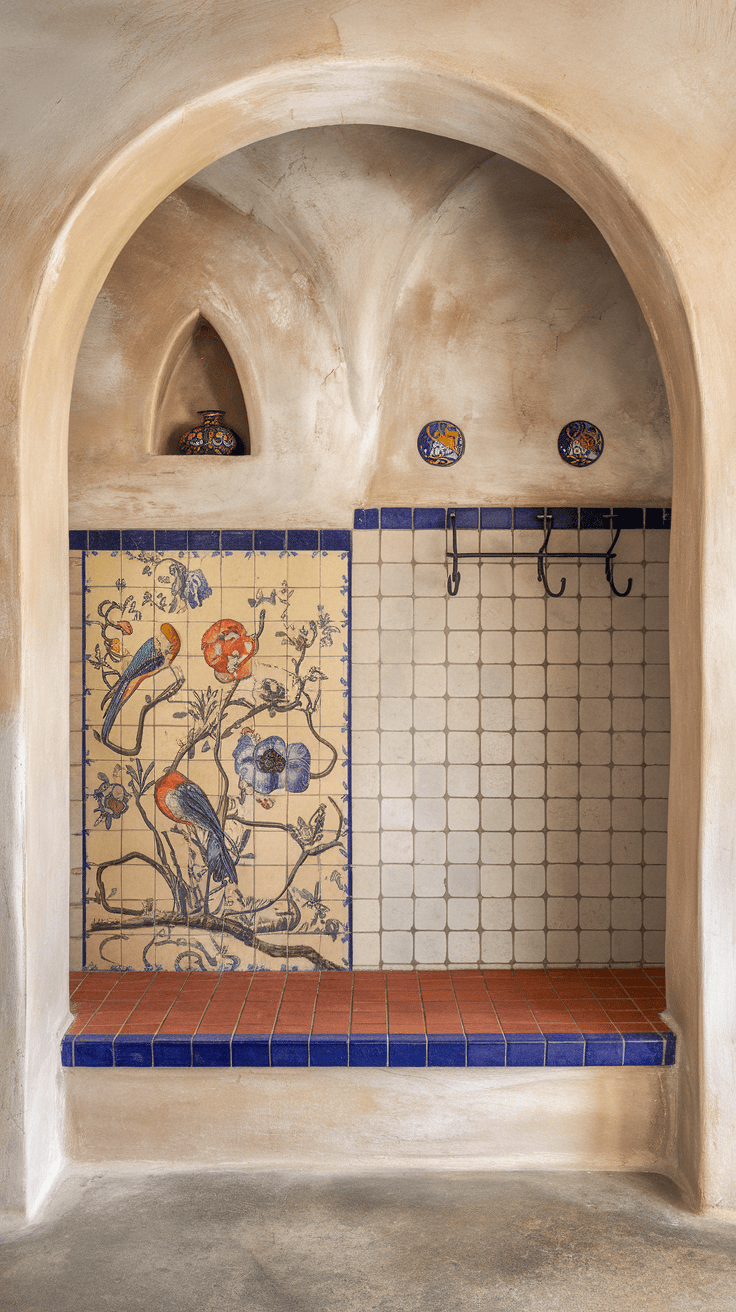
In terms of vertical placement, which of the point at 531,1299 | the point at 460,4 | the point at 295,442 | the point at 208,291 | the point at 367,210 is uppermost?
the point at 460,4

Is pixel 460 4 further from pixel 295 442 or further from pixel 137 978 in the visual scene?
pixel 137 978

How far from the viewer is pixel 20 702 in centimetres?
220

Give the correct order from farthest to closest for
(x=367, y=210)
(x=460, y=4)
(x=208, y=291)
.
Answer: (x=208, y=291) < (x=367, y=210) < (x=460, y=4)

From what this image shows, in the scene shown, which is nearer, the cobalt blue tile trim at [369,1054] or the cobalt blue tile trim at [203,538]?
the cobalt blue tile trim at [369,1054]

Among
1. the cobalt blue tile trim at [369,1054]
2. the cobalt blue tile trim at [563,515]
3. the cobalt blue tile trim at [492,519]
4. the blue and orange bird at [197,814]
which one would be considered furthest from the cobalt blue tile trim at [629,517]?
the cobalt blue tile trim at [369,1054]

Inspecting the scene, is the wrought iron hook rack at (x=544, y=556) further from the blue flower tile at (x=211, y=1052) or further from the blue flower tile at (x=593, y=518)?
the blue flower tile at (x=211, y=1052)

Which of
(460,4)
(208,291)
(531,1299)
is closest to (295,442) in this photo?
(208,291)

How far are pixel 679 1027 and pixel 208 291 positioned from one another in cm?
264

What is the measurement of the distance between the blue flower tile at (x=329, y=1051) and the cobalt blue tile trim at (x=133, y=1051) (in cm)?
44

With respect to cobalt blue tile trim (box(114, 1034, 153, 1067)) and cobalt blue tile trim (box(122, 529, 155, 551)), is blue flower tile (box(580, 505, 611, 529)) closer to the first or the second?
cobalt blue tile trim (box(122, 529, 155, 551))

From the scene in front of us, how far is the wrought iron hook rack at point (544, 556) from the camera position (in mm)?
3033

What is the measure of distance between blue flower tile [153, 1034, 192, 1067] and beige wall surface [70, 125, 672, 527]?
5.22ft

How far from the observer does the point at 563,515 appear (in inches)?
121

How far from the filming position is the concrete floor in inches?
77.7
